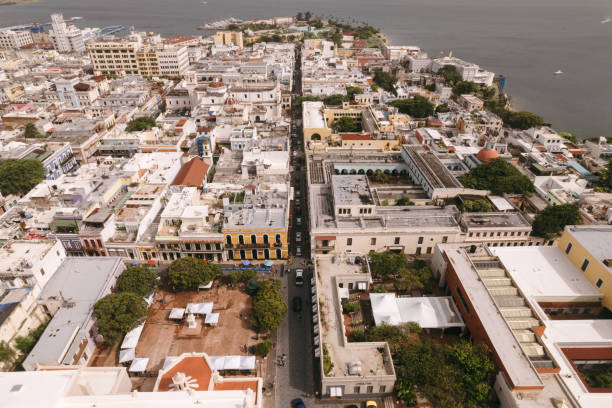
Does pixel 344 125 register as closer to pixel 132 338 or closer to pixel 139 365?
pixel 132 338

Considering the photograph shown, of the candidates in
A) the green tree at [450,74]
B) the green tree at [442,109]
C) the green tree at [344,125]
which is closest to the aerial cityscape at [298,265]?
the green tree at [344,125]

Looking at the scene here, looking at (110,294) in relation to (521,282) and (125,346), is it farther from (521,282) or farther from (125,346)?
(521,282)

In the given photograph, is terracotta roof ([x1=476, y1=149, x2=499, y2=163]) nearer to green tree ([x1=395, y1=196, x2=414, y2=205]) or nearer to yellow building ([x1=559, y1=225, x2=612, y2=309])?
green tree ([x1=395, y1=196, x2=414, y2=205])

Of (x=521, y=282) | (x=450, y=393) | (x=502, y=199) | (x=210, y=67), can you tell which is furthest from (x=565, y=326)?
(x=210, y=67)

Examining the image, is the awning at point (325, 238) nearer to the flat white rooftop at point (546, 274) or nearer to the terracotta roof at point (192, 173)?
the flat white rooftop at point (546, 274)

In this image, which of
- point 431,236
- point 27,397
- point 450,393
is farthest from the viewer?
point 431,236

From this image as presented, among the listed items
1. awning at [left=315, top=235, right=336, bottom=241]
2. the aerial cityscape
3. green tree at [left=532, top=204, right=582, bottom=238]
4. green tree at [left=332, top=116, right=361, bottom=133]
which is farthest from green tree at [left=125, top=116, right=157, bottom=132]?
green tree at [left=532, top=204, right=582, bottom=238]
